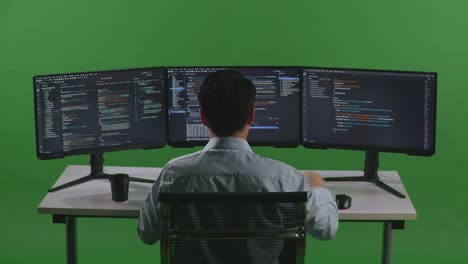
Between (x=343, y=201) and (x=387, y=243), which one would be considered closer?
(x=343, y=201)

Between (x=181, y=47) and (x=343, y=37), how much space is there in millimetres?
896

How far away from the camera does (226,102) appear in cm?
302

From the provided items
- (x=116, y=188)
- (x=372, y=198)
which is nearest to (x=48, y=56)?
(x=116, y=188)

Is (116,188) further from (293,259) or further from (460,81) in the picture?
(460,81)

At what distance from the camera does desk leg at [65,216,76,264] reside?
13.8 feet

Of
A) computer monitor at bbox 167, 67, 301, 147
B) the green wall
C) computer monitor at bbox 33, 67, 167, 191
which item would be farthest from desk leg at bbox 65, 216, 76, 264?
the green wall

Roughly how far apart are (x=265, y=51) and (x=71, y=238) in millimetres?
1767

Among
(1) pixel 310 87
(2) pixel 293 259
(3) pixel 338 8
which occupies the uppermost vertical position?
(3) pixel 338 8

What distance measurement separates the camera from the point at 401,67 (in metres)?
5.46

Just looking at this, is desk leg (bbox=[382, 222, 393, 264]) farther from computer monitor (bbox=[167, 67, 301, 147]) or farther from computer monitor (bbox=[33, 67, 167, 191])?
computer monitor (bbox=[33, 67, 167, 191])

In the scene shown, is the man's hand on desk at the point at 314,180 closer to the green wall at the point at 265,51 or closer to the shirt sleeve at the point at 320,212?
the shirt sleeve at the point at 320,212

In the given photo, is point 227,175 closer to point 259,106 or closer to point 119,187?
point 119,187

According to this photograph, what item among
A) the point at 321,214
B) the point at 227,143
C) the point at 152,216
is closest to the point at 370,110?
the point at 321,214

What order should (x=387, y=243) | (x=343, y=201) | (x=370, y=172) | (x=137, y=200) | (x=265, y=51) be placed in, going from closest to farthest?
(x=343, y=201) < (x=137, y=200) < (x=387, y=243) < (x=370, y=172) < (x=265, y=51)
